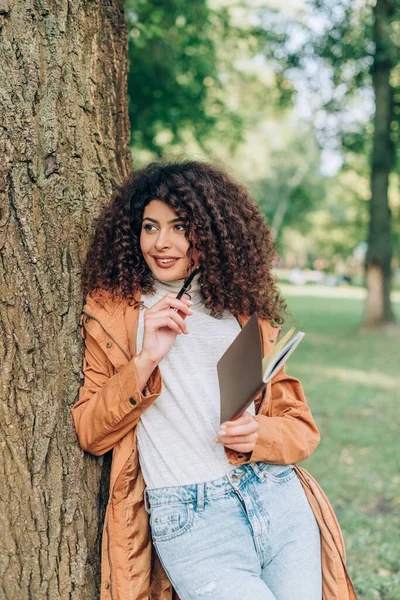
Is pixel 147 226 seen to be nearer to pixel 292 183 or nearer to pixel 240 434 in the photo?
pixel 240 434

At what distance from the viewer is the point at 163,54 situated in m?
10.9

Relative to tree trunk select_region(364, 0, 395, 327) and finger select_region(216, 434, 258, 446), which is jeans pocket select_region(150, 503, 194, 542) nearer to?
finger select_region(216, 434, 258, 446)

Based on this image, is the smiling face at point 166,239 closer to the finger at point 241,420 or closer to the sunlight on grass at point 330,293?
the finger at point 241,420

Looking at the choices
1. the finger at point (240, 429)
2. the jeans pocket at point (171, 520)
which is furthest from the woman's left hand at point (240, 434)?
the jeans pocket at point (171, 520)

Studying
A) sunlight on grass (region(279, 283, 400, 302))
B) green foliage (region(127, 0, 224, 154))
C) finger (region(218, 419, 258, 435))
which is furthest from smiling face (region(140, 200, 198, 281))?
sunlight on grass (region(279, 283, 400, 302))

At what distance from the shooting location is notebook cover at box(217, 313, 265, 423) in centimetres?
176

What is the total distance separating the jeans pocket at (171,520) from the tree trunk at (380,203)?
1427 centimetres

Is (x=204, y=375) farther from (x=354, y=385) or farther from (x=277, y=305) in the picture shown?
(x=354, y=385)

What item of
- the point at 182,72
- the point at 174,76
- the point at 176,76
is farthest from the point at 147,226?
the point at 182,72

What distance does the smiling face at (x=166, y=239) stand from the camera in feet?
7.22

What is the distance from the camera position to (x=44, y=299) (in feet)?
6.97

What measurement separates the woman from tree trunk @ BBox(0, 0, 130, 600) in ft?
0.33

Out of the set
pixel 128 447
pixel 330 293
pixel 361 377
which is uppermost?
pixel 128 447

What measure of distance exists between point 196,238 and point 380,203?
45.6 ft
